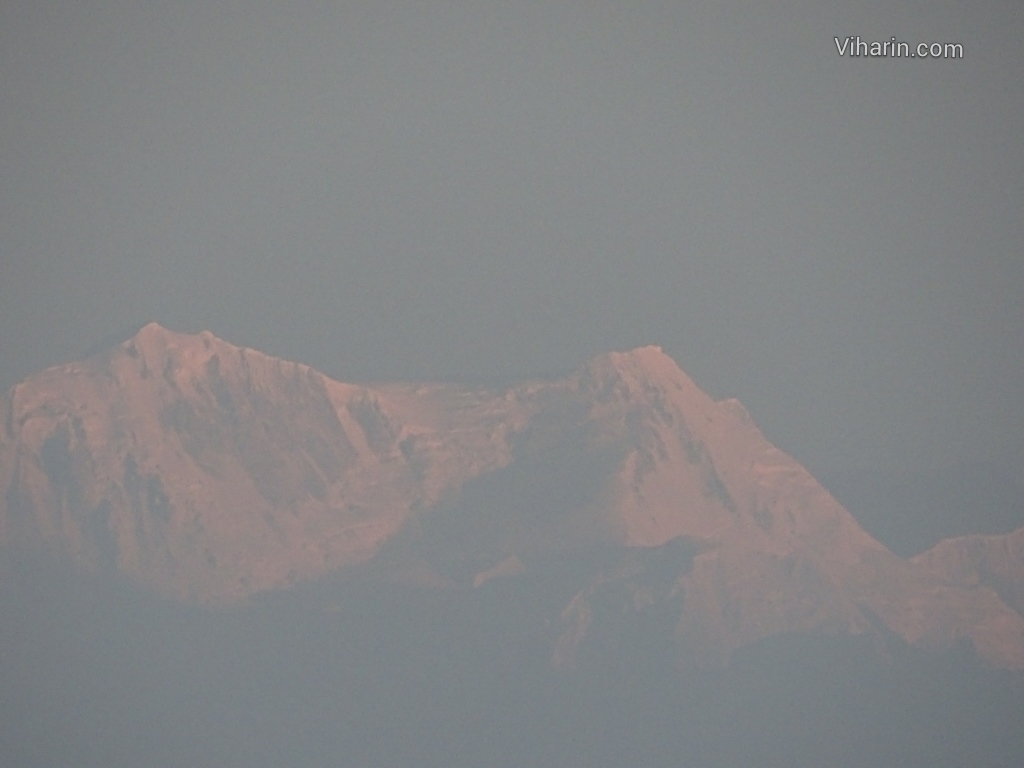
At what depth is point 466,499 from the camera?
7677 inches

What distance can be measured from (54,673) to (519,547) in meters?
24.7

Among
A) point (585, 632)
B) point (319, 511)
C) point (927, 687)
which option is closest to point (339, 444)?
point (319, 511)

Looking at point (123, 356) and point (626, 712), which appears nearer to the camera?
point (626, 712)

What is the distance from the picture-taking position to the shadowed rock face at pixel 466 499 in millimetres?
188500

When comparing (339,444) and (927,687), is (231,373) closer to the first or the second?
(339,444)

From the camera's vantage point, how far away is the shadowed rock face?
188500 millimetres

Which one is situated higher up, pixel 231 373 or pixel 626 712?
pixel 231 373

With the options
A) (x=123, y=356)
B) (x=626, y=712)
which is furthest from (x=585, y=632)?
(x=123, y=356)

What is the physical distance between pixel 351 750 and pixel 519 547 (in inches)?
636

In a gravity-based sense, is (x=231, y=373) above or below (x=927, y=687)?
above

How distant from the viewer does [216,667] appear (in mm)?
186375

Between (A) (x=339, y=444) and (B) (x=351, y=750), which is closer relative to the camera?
(B) (x=351, y=750)

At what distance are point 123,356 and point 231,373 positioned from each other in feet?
18.6

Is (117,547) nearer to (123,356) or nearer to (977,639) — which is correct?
(123,356)
